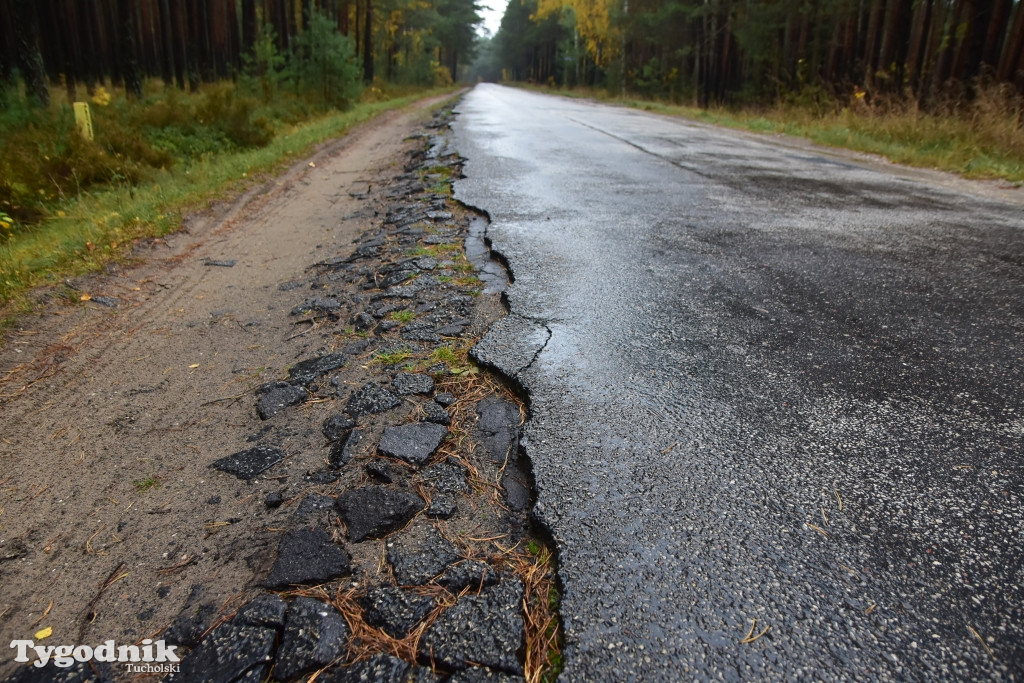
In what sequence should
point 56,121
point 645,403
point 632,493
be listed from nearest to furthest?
point 632,493 < point 645,403 < point 56,121

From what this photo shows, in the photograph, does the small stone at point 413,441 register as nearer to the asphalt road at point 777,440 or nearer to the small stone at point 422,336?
the asphalt road at point 777,440

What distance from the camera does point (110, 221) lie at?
4.93 m

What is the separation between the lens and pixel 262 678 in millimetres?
1297

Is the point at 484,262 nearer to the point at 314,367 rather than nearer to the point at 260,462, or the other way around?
the point at 314,367

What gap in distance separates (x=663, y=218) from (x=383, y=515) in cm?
356

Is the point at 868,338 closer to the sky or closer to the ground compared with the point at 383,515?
closer to the sky

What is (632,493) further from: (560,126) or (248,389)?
(560,126)

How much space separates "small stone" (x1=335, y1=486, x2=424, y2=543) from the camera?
5.55 feet

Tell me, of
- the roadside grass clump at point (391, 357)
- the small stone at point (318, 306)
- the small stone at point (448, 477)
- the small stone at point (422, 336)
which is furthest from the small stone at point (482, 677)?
the small stone at point (318, 306)

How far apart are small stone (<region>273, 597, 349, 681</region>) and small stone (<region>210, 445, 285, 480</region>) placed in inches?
26.1

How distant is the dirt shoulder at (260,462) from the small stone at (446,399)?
0.04 ft

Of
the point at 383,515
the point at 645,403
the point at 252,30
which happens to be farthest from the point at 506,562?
the point at 252,30

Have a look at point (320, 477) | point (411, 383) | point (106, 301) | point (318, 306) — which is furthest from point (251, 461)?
point (106, 301)

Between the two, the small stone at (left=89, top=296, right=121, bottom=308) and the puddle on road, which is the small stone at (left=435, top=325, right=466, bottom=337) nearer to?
the puddle on road
